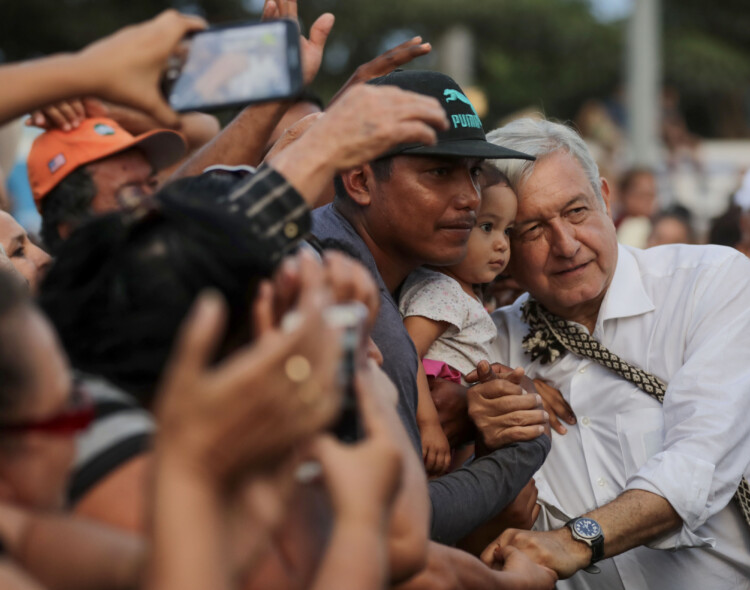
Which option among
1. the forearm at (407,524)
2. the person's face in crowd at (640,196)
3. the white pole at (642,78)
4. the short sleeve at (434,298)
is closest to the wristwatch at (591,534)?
the short sleeve at (434,298)

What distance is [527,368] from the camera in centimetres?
373

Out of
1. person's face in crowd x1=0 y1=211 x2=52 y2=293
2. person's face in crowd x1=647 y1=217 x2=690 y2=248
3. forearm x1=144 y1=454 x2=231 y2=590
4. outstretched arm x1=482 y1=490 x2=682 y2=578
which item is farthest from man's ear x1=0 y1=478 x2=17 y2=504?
person's face in crowd x1=647 y1=217 x2=690 y2=248

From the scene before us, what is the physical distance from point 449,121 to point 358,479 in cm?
181

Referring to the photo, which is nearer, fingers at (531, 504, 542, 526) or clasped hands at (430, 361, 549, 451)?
clasped hands at (430, 361, 549, 451)

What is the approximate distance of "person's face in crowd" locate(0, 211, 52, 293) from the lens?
2932mm

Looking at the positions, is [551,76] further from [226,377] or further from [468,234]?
[226,377]

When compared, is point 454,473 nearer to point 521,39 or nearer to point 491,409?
point 491,409

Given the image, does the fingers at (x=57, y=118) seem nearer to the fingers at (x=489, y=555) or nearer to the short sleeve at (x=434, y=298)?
the short sleeve at (x=434, y=298)

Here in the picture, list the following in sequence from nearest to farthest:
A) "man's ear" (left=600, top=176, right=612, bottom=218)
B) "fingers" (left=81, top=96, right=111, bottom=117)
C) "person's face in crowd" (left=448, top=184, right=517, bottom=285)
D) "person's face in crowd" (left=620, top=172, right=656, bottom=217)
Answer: "fingers" (left=81, top=96, right=111, bottom=117) → "person's face in crowd" (left=448, top=184, right=517, bottom=285) → "man's ear" (left=600, top=176, right=612, bottom=218) → "person's face in crowd" (left=620, top=172, right=656, bottom=217)

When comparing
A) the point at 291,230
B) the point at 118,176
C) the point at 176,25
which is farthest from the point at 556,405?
the point at 176,25

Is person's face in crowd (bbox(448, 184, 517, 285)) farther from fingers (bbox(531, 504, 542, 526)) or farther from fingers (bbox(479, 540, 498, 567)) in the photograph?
fingers (bbox(479, 540, 498, 567))

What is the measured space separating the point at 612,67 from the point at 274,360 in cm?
1967

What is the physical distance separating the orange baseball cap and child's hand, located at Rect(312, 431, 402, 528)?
195cm

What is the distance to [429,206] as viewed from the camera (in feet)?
10.2
